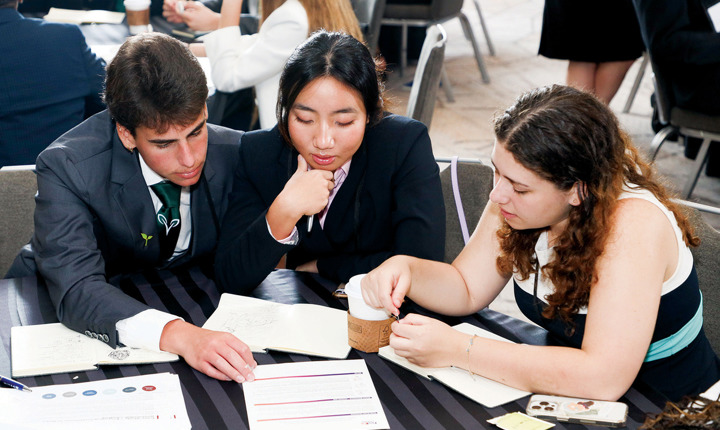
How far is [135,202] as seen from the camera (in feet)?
6.39

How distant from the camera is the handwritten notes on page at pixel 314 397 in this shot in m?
1.39

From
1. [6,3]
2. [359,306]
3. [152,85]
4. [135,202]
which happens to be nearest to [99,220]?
[135,202]

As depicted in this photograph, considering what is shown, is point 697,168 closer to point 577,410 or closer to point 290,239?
point 290,239

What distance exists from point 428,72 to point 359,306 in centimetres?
155

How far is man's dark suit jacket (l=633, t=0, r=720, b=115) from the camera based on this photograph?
353cm

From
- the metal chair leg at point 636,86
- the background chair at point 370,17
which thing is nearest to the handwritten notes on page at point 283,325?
the background chair at point 370,17

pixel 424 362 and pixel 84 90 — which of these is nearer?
pixel 424 362

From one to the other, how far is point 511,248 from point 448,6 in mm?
3926

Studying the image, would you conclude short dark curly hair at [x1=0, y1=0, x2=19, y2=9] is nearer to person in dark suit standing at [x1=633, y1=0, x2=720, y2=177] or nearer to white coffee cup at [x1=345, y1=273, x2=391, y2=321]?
white coffee cup at [x1=345, y1=273, x2=391, y2=321]

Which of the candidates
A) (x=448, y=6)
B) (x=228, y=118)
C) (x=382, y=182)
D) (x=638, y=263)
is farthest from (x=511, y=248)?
(x=448, y=6)

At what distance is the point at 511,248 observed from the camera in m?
1.75

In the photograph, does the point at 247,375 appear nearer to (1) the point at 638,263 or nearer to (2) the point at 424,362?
(2) the point at 424,362

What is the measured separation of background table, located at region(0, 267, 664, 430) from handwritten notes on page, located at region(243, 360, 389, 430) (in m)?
0.02

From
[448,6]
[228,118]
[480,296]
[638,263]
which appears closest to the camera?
[638,263]
